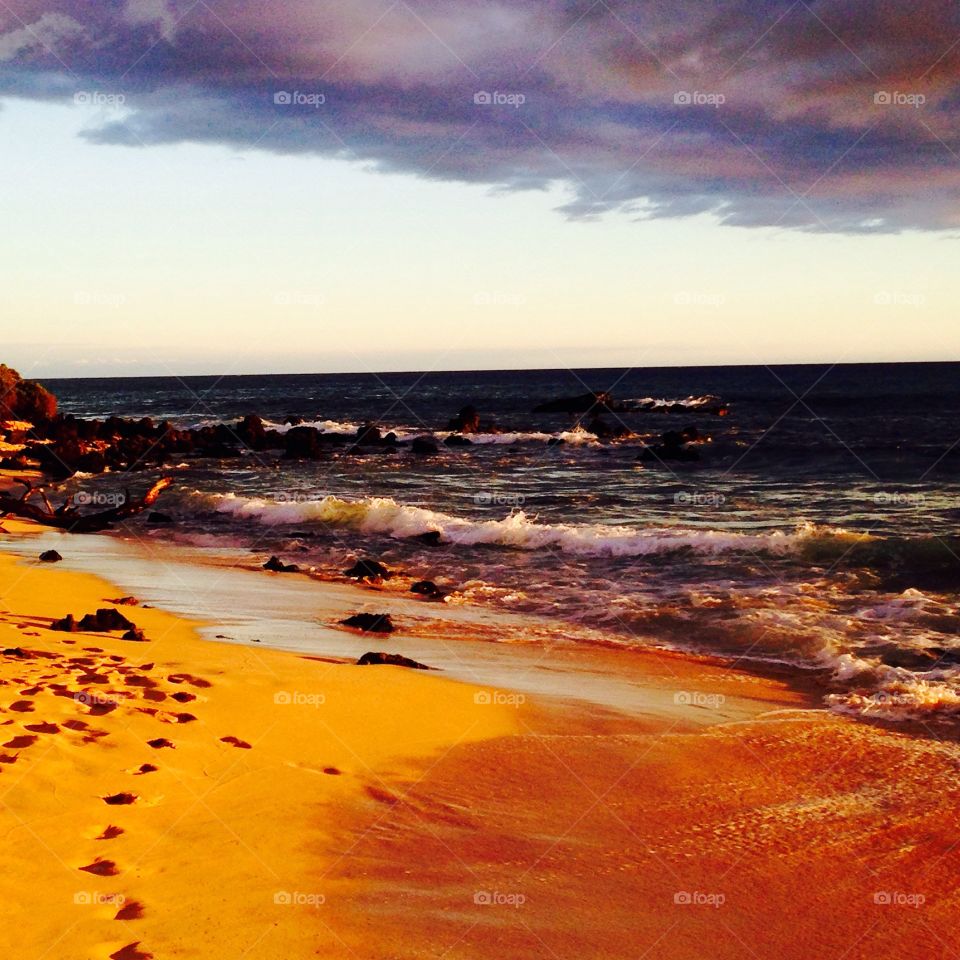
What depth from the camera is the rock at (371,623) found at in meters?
11.7

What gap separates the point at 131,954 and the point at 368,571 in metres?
11.7

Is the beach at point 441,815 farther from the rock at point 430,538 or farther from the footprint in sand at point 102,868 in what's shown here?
the rock at point 430,538

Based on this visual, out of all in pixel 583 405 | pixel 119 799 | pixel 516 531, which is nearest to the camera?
pixel 119 799

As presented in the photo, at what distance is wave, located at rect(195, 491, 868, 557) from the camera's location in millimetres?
17719

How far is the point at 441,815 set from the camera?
6086 millimetres

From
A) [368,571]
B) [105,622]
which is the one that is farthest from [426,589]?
[105,622]

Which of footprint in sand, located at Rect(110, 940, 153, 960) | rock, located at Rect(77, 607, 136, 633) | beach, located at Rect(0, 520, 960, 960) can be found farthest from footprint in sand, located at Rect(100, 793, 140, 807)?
rock, located at Rect(77, 607, 136, 633)

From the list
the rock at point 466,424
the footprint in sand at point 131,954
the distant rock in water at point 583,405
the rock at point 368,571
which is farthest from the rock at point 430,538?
the distant rock in water at point 583,405

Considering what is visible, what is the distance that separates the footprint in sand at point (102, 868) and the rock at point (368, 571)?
1067 centimetres

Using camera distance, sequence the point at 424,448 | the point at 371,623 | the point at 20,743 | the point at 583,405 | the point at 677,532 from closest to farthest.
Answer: the point at 20,743 < the point at 371,623 < the point at 677,532 < the point at 424,448 < the point at 583,405

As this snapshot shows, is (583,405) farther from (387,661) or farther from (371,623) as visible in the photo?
(387,661)

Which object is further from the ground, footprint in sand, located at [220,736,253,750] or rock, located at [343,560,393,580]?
footprint in sand, located at [220,736,253,750]

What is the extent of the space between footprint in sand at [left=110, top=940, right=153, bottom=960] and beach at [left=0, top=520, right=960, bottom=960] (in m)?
0.01

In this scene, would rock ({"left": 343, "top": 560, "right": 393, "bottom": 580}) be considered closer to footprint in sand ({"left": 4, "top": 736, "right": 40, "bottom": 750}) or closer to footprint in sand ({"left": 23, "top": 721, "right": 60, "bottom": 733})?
footprint in sand ({"left": 23, "top": 721, "right": 60, "bottom": 733})
